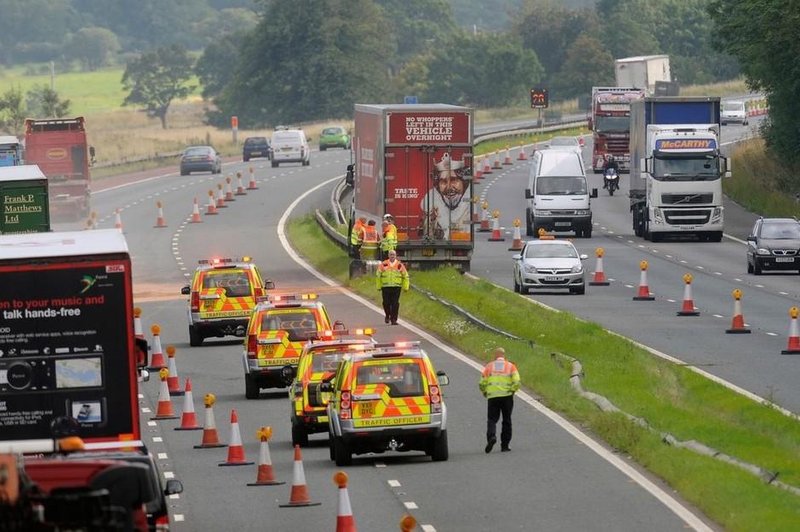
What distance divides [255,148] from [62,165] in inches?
1308

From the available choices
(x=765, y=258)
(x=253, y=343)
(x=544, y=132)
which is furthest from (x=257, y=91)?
(x=253, y=343)

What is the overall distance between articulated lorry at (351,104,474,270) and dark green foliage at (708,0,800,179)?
75.5ft

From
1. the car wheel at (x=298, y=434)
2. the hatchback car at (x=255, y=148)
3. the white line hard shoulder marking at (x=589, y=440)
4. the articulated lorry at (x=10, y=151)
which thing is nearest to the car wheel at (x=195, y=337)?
the white line hard shoulder marking at (x=589, y=440)

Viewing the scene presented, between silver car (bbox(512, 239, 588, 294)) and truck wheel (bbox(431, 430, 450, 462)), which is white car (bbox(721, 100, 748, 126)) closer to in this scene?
silver car (bbox(512, 239, 588, 294))

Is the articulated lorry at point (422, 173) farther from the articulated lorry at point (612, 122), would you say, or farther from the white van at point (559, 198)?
the articulated lorry at point (612, 122)

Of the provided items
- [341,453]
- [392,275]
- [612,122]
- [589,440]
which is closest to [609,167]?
[612,122]

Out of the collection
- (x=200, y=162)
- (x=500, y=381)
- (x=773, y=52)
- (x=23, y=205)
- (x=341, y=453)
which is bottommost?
(x=341, y=453)

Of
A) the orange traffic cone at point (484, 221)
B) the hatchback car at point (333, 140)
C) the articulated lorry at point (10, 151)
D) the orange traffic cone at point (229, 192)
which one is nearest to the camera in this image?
the articulated lorry at point (10, 151)

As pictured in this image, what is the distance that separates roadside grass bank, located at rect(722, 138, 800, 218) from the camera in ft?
235

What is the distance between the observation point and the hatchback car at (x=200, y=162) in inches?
3676

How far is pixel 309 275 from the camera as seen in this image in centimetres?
5209

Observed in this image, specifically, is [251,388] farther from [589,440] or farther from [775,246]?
[775,246]

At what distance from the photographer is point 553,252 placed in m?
46.7

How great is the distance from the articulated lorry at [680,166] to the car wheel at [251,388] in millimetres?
30210
